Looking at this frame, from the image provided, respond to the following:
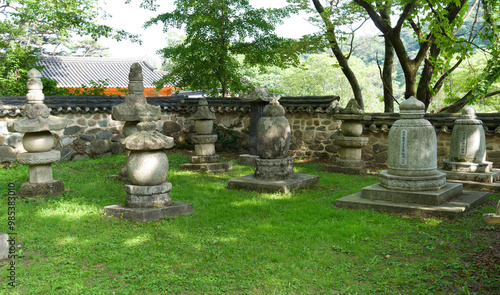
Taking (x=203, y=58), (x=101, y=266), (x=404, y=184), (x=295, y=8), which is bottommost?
(x=101, y=266)

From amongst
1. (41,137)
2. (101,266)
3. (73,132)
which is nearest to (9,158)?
(73,132)

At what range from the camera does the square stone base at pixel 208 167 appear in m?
10.2

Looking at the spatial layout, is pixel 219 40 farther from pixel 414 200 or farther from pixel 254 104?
pixel 414 200

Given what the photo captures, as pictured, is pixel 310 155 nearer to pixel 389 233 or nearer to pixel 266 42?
pixel 266 42

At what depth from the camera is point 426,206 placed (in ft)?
20.7

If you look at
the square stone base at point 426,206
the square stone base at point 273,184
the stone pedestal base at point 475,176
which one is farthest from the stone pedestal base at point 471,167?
the square stone base at point 273,184

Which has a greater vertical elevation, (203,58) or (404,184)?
(203,58)

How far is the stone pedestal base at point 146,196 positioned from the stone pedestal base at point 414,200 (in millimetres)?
2854

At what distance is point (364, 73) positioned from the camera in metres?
37.2

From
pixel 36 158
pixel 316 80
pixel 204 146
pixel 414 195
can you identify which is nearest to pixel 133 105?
pixel 36 158

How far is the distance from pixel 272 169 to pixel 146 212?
124 inches

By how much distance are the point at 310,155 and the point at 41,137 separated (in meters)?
7.60

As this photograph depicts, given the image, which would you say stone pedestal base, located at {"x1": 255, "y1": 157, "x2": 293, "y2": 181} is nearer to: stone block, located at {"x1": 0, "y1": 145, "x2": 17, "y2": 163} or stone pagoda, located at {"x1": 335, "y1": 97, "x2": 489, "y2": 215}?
stone pagoda, located at {"x1": 335, "y1": 97, "x2": 489, "y2": 215}

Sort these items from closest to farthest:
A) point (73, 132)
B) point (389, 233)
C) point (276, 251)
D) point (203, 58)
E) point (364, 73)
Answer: point (276, 251) → point (389, 233) → point (73, 132) → point (203, 58) → point (364, 73)
